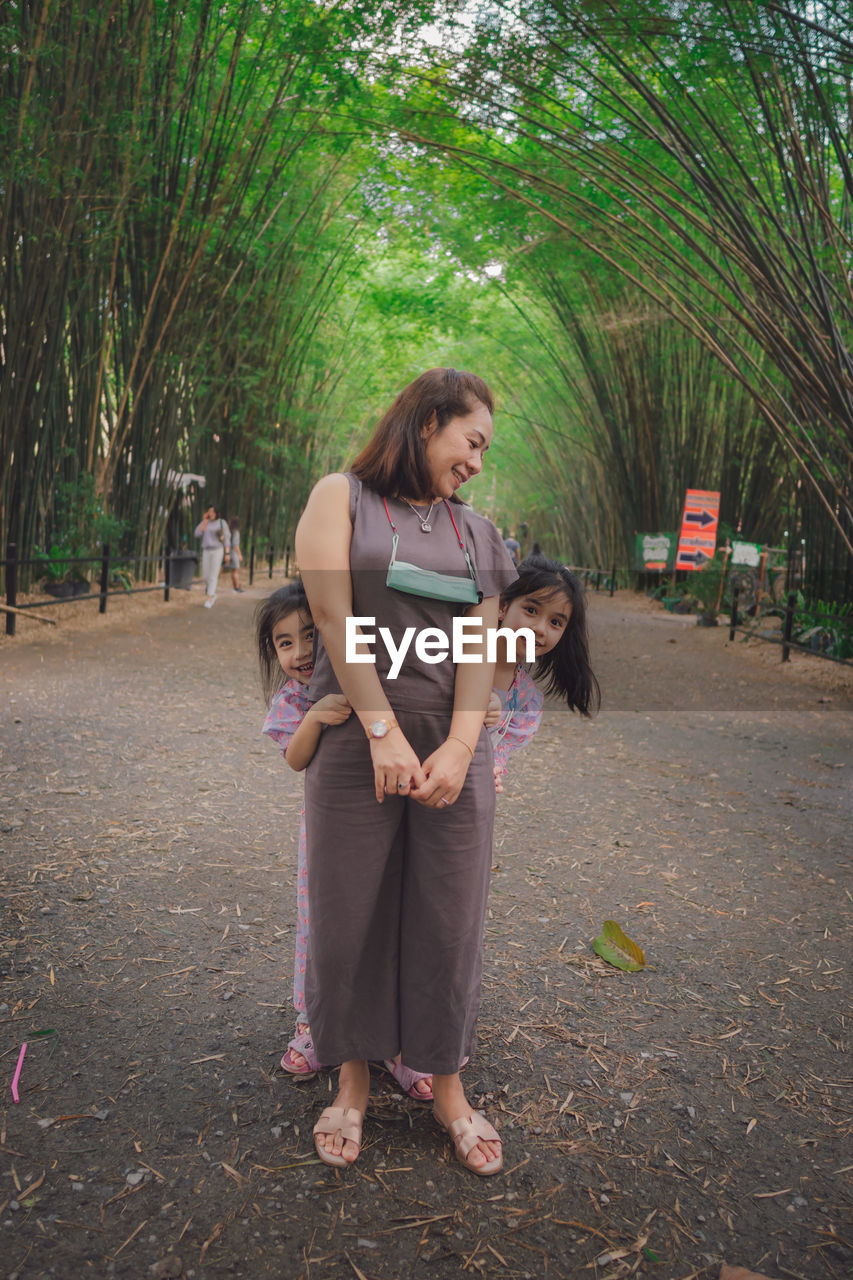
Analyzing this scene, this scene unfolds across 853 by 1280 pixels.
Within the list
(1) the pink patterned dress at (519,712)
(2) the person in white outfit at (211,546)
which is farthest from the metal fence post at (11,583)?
(1) the pink patterned dress at (519,712)

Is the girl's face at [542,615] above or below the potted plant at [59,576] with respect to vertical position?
above

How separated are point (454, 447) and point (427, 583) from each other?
224 mm

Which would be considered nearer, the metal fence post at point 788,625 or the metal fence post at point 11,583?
the metal fence post at point 11,583

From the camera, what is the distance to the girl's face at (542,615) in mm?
1722

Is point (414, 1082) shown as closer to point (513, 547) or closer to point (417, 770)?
point (417, 770)

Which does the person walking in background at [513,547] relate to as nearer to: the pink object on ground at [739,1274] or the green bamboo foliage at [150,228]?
the pink object on ground at [739,1274]

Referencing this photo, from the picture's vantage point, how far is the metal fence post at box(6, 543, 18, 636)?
21.0 ft

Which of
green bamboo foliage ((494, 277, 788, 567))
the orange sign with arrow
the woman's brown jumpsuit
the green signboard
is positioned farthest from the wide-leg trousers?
the green signboard

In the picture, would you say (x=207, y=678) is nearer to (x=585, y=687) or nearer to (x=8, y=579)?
(x=8, y=579)

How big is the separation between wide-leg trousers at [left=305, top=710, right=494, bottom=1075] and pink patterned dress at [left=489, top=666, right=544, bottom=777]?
301mm

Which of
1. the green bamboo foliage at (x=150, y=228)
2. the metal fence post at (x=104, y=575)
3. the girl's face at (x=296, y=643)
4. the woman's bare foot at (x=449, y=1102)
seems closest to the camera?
the woman's bare foot at (x=449, y=1102)

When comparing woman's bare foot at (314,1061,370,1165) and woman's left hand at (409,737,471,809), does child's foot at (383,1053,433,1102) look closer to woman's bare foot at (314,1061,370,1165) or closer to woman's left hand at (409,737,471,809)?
woman's bare foot at (314,1061,370,1165)

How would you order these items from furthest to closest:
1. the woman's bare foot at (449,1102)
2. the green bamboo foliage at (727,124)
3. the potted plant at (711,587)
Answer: the potted plant at (711,587) → the green bamboo foliage at (727,124) → the woman's bare foot at (449,1102)

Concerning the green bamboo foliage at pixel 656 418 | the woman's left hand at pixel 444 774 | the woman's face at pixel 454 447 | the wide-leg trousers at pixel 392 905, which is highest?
the green bamboo foliage at pixel 656 418
